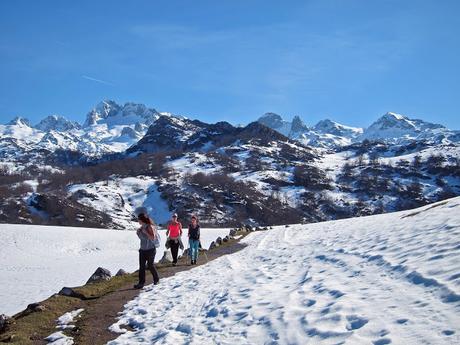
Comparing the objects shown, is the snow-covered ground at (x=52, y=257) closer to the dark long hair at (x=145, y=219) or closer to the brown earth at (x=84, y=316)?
the brown earth at (x=84, y=316)

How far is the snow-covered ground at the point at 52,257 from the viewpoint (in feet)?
98.6

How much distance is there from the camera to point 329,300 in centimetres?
1177

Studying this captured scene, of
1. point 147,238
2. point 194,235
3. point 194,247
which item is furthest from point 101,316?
point 194,247

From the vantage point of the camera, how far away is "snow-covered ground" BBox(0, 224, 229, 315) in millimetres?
30062

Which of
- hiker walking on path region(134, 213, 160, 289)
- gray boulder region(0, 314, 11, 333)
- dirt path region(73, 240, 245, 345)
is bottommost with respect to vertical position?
dirt path region(73, 240, 245, 345)

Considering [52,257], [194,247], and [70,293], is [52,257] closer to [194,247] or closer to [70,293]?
[194,247]

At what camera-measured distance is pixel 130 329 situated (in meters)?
12.6

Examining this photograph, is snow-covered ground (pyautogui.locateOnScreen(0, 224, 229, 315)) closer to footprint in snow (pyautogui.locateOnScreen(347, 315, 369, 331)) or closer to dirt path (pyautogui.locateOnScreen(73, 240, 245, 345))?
dirt path (pyautogui.locateOnScreen(73, 240, 245, 345))

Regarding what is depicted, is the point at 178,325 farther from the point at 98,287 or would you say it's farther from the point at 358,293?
the point at 98,287

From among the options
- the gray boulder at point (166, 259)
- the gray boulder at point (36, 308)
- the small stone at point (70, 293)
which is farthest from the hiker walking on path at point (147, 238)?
the gray boulder at point (166, 259)

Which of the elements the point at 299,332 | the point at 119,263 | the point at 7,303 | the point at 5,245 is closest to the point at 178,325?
the point at 299,332

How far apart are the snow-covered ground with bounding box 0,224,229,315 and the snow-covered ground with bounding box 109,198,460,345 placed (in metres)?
13.4

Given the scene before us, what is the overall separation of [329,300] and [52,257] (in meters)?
40.8

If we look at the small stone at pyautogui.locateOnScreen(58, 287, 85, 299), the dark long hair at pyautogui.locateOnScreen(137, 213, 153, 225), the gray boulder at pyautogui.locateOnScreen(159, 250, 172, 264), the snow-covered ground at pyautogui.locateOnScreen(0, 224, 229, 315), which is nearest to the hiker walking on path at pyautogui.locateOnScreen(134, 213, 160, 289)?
the dark long hair at pyautogui.locateOnScreen(137, 213, 153, 225)
